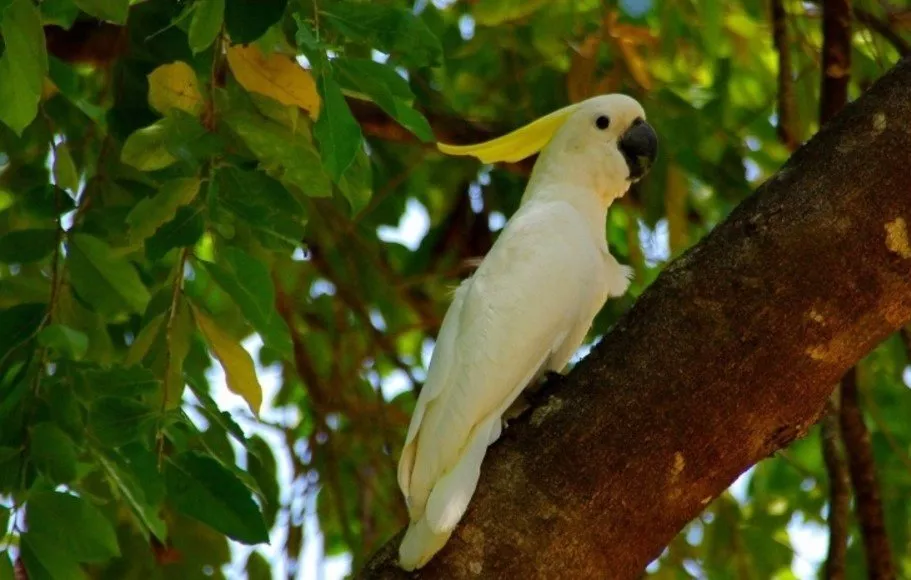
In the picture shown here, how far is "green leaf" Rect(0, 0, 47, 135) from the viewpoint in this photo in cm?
192

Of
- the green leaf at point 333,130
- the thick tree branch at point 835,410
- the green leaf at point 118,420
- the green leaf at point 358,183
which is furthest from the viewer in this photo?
the thick tree branch at point 835,410

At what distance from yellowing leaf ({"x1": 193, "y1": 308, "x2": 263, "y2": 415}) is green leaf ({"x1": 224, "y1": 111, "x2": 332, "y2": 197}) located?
293 mm

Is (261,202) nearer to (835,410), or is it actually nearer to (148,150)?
(148,150)

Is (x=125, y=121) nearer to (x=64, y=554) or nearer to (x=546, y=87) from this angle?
(x=64, y=554)

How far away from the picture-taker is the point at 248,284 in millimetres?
2066

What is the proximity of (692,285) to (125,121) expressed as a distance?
1.24 metres

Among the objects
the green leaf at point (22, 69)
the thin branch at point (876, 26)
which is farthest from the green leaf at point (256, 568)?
the thin branch at point (876, 26)

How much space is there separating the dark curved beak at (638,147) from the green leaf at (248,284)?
1.25 meters

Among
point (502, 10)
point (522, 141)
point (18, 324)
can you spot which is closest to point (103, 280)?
point (18, 324)

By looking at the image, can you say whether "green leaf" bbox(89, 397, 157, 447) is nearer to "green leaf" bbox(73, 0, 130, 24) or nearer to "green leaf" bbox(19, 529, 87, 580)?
"green leaf" bbox(19, 529, 87, 580)

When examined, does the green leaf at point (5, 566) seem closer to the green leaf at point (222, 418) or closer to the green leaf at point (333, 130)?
the green leaf at point (222, 418)

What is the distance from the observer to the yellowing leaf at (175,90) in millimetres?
2201

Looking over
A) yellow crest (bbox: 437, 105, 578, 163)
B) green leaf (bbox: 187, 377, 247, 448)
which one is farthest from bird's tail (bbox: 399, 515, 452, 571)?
yellow crest (bbox: 437, 105, 578, 163)

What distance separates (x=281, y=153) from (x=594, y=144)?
3.32 ft
